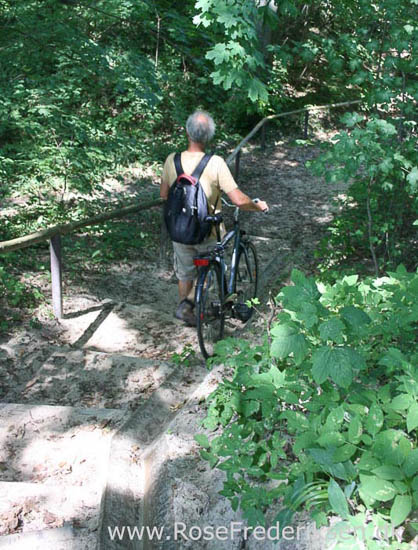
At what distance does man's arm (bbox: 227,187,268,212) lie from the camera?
14.9 ft

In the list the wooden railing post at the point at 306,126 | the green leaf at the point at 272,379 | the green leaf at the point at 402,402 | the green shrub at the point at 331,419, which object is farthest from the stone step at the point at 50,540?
the wooden railing post at the point at 306,126

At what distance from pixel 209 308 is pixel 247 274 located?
992 mm

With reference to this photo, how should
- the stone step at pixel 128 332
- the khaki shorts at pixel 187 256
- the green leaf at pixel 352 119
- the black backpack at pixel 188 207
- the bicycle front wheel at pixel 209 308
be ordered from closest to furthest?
the green leaf at pixel 352 119, the black backpack at pixel 188 207, the bicycle front wheel at pixel 209 308, the khaki shorts at pixel 187 256, the stone step at pixel 128 332

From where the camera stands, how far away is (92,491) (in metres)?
2.59

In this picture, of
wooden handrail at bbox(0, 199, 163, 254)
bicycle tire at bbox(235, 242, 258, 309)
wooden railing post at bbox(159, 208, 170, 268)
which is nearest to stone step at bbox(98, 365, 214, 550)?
wooden handrail at bbox(0, 199, 163, 254)

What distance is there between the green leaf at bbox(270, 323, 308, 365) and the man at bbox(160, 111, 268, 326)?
7.86 feet

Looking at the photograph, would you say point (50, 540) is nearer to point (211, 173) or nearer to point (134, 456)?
point (134, 456)

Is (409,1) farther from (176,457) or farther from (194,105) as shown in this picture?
(194,105)

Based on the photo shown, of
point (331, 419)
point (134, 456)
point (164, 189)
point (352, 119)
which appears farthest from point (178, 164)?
point (331, 419)

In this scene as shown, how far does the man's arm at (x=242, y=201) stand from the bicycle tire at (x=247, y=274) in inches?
26.0

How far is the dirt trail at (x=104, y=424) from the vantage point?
95.4 inches

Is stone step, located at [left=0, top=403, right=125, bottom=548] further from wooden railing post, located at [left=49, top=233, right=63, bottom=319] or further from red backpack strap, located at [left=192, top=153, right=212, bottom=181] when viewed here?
red backpack strap, located at [left=192, top=153, right=212, bottom=181]

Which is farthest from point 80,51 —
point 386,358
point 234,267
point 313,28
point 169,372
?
point 313,28

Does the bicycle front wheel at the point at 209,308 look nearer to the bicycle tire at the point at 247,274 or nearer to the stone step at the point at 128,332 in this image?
the stone step at the point at 128,332
